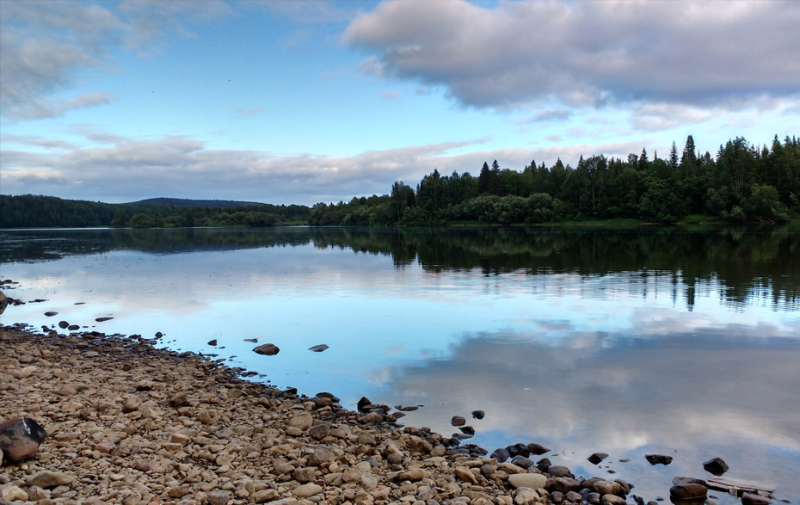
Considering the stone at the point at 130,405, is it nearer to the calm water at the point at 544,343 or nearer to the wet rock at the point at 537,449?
the calm water at the point at 544,343

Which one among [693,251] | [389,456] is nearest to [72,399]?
[389,456]

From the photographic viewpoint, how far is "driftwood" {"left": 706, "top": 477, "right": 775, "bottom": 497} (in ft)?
26.2

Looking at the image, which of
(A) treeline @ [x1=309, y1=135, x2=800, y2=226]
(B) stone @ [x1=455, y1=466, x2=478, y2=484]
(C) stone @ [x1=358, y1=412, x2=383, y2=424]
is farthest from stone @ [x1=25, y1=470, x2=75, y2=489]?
(A) treeline @ [x1=309, y1=135, x2=800, y2=226]

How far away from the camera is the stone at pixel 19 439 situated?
24.7ft

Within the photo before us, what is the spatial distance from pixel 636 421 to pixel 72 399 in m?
11.6

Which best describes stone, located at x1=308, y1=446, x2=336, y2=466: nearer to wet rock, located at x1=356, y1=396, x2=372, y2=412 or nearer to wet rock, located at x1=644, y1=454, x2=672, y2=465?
wet rock, located at x1=356, y1=396, x2=372, y2=412

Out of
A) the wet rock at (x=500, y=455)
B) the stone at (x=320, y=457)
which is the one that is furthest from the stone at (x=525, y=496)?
the stone at (x=320, y=457)

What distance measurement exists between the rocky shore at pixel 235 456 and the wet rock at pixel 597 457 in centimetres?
84

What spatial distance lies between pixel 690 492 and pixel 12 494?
9158 millimetres

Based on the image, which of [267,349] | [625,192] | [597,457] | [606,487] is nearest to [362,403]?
[597,457]

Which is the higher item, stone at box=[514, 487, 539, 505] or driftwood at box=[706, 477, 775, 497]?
stone at box=[514, 487, 539, 505]

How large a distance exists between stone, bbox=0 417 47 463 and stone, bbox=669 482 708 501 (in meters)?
9.57

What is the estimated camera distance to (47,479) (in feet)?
23.1

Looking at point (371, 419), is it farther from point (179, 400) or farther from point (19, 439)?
point (19, 439)
